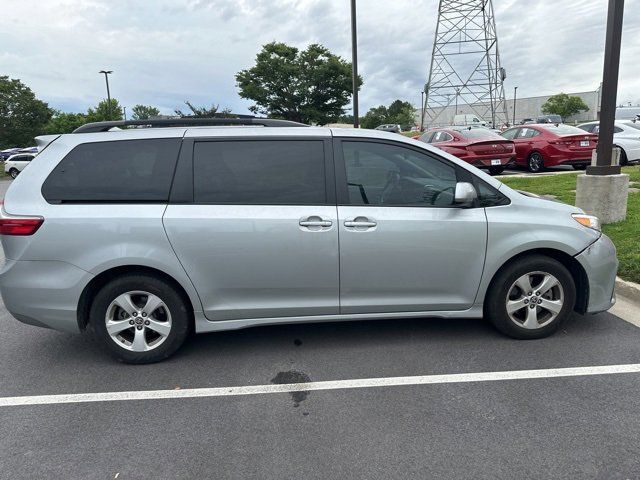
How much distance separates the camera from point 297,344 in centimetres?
405

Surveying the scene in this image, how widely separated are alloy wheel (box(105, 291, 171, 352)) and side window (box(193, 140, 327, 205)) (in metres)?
0.85

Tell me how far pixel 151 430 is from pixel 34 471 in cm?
60

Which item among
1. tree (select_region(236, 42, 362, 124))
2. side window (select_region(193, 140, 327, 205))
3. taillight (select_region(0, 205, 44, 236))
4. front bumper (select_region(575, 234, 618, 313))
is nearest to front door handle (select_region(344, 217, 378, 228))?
side window (select_region(193, 140, 327, 205))

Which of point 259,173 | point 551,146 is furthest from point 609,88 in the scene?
point 551,146

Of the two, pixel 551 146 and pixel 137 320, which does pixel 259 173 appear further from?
pixel 551 146

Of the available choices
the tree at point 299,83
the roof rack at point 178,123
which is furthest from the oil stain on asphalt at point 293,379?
the tree at point 299,83

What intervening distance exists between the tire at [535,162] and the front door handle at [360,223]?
11.4m

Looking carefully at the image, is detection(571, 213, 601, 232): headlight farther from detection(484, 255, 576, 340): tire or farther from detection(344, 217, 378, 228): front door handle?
detection(344, 217, 378, 228): front door handle

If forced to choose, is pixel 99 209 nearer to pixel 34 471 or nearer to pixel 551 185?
pixel 34 471

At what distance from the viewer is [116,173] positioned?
367 cm

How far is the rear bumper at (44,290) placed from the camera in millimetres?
3537

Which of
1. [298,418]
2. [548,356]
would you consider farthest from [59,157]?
[548,356]

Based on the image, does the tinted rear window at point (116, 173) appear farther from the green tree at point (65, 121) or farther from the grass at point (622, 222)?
the green tree at point (65, 121)

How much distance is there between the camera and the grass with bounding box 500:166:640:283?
5.05 m
